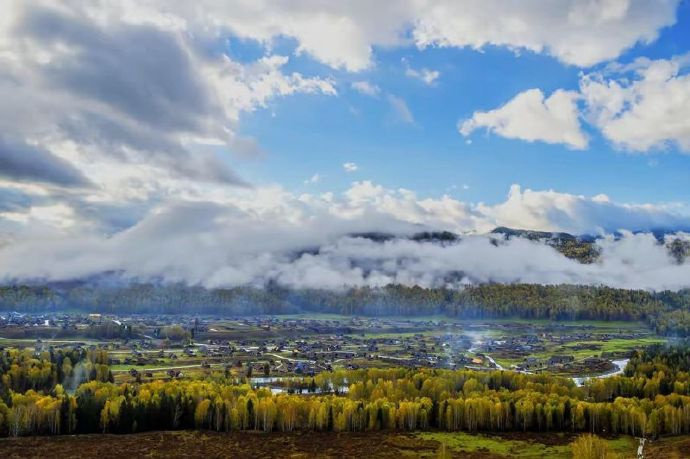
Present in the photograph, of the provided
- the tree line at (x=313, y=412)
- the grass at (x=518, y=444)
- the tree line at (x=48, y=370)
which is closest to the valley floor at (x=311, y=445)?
the grass at (x=518, y=444)

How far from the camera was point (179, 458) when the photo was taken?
97812 millimetres

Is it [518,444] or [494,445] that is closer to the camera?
[494,445]

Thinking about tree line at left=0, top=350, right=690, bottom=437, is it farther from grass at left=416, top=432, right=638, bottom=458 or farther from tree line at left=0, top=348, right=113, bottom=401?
tree line at left=0, top=348, right=113, bottom=401

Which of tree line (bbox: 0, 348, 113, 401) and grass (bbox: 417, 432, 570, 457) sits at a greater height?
tree line (bbox: 0, 348, 113, 401)

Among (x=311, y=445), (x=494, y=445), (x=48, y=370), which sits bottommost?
(x=494, y=445)

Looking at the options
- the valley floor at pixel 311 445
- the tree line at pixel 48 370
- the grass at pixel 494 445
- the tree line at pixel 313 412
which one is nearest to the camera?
the valley floor at pixel 311 445

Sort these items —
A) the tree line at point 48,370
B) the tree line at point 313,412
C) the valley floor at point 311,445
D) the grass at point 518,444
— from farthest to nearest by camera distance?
the tree line at point 48,370, the tree line at point 313,412, the grass at point 518,444, the valley floor at point 311,445

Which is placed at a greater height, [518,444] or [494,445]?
[518,444]

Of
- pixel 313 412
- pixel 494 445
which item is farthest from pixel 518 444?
pixel 313 412

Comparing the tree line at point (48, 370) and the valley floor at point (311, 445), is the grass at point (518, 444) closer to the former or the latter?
the valley floor at point (311, 445)

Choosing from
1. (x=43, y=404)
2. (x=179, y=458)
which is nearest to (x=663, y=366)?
(x=179, y=458)

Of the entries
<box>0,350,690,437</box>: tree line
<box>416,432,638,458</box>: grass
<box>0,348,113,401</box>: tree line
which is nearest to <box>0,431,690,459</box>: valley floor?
<box>416,432,638,458</box>: grass

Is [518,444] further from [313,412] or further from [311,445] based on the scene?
[313,412]

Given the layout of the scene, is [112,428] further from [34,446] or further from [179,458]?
[179,458]
